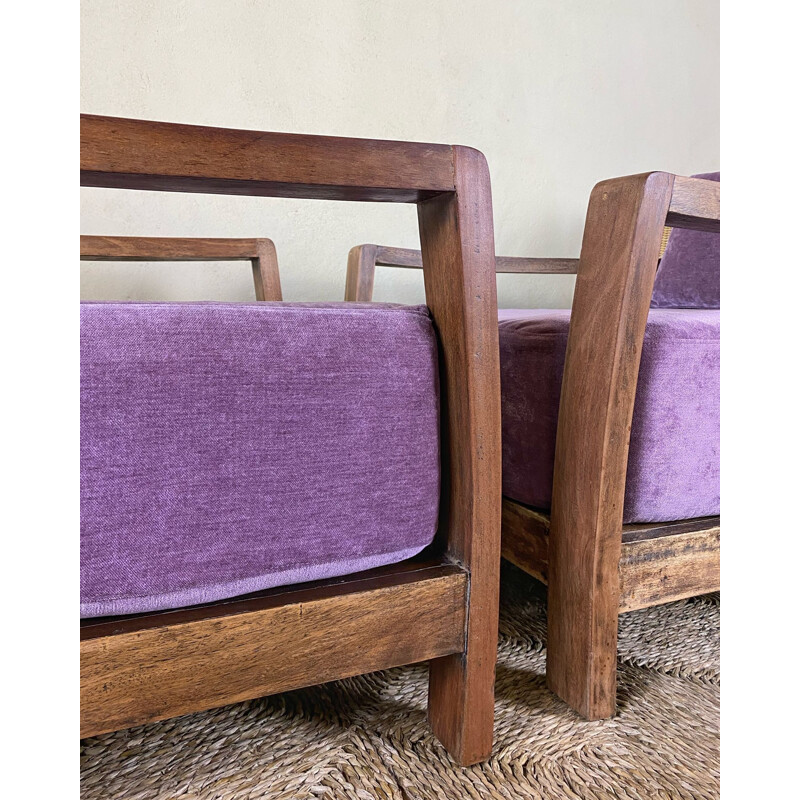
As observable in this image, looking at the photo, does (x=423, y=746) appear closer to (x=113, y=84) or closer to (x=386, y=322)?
(x=386, y=322)

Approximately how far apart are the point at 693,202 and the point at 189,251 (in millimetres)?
1027

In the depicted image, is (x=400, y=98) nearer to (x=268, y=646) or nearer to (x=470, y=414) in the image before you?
(x=470, y=414)

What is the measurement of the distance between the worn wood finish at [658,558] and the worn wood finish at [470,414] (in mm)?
195

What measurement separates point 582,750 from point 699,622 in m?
0.43

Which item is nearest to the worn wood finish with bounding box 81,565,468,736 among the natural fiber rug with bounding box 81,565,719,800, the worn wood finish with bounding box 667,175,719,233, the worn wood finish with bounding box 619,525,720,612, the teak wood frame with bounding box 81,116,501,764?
the teak wood frame with bounding box 81,116,501,764

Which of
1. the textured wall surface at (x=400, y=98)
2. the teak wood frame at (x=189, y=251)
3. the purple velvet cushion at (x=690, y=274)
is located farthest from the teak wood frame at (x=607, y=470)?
the textured wall surface at (x=400, y=98)

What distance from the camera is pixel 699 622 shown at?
3.46 ft

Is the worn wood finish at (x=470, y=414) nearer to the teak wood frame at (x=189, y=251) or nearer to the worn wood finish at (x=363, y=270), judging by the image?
the worn wood finish at (x=363, y=270)

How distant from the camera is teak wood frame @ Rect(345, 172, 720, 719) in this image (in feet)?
2.42

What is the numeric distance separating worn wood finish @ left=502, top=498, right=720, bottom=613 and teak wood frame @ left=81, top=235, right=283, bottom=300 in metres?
0.88

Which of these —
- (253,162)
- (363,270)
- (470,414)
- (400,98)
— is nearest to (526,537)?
(470,414)

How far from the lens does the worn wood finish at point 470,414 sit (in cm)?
66

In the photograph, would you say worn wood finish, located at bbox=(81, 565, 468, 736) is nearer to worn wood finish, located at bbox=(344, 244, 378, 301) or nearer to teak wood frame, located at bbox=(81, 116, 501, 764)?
teak wood frame, located at bbox=(81, 116, 501, 764)

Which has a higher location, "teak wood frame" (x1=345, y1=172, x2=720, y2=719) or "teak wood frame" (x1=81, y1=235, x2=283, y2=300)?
"teak wood frame" (x1=81, y1=235, x2=283, y2=300)
